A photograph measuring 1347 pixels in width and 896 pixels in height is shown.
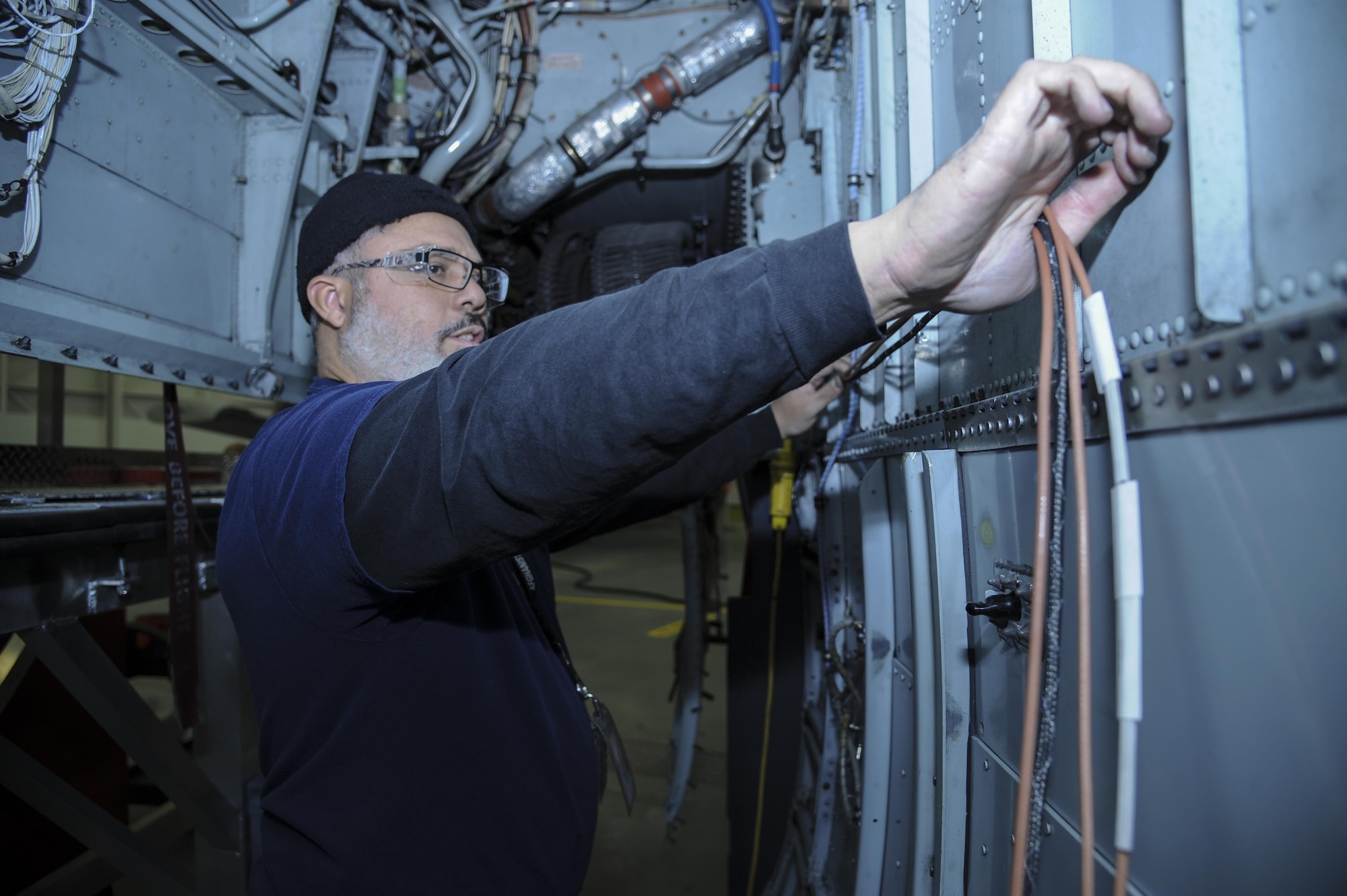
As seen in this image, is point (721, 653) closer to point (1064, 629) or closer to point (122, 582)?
point (122, 582)

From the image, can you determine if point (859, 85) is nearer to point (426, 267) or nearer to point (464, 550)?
point (426, 267)

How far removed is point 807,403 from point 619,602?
7.16 metres

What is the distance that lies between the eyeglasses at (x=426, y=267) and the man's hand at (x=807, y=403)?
809 millimetres

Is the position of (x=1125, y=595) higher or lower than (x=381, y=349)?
lower

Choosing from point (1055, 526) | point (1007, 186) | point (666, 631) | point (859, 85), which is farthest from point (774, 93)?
point (666, 631)

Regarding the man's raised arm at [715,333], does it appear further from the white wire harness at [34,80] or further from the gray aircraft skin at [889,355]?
the white wire harness at [34,80]

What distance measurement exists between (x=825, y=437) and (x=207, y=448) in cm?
1140

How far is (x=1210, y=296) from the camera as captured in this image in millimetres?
582

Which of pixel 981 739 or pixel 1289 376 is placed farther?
pixel 981 739

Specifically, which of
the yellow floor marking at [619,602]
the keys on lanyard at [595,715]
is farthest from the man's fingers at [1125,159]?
the yellow floor marking at [619,602]

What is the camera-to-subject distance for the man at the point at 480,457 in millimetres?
646

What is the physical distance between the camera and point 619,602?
8.62m

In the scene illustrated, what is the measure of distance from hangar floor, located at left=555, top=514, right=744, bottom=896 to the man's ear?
9.71 ft

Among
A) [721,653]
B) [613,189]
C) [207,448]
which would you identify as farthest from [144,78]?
[207,448]
